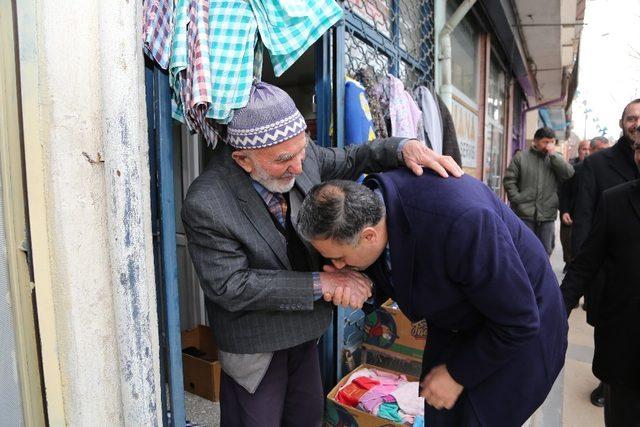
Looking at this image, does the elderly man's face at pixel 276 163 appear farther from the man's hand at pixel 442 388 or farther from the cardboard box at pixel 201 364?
the cardboard box at pixel 201 364

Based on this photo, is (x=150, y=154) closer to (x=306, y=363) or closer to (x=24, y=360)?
(x=24, y=360)

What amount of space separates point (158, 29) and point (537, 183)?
15.9 feet

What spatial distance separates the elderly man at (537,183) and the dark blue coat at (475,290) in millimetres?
3959

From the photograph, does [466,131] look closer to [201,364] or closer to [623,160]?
[623,160]

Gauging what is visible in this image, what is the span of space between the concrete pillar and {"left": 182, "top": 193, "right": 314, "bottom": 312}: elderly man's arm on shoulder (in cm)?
16

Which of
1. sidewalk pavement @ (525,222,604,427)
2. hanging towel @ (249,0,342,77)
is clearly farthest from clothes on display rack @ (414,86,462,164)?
sidewalk pavement @ (525,222,604,427)

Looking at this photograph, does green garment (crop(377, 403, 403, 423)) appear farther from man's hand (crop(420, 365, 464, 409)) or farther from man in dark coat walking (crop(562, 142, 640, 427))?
man in dark coat walking (crop(562, 142, 640, 427))

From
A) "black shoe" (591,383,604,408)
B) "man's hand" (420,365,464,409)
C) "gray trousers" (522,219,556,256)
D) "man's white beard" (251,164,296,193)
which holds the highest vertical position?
"man's white beard" (251,164,296,193)

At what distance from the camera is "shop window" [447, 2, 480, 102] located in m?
5.22

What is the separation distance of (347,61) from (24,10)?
196 centimetres

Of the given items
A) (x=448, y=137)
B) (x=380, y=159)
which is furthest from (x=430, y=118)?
(x=380, y=159)

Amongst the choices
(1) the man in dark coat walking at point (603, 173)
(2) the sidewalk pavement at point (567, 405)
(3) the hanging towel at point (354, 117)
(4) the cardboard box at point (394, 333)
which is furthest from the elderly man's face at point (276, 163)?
(1) the man in dark coat walking at point (603, 173)

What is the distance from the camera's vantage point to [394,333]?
2.85 m

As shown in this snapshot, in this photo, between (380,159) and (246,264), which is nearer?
(246,264)
